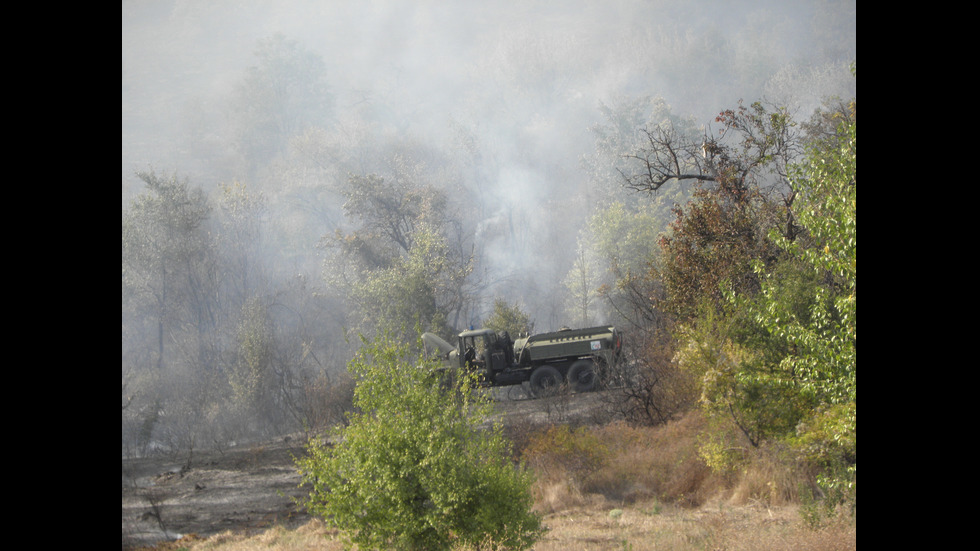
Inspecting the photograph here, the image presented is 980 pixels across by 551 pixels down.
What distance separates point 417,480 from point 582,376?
539 inches

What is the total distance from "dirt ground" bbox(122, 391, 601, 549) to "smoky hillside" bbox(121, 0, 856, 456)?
2535 mm

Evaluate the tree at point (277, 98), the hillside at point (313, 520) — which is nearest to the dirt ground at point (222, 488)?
the hillside at point (313, 520)

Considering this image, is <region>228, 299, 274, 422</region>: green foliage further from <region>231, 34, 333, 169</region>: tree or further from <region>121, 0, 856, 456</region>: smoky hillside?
<region>231, 34, 333, 169</region>: tree

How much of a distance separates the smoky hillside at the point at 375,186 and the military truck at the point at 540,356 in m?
2.20

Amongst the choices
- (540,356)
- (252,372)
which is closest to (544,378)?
(540,356)

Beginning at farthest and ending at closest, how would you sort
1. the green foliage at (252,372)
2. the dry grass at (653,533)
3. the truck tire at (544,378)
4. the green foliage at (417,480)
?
the green foliage at (252,372) < the truck tire at (544,378) < the dry grass at (653,533) < the green foliage at (417,480)

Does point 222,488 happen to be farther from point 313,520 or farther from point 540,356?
point 540,356

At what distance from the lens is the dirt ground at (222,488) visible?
12180 millimetres

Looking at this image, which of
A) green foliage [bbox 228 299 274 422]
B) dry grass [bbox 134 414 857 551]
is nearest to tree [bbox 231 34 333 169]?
green foliage [bbox 228 299 274 422]

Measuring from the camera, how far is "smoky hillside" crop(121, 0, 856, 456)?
3028 cm

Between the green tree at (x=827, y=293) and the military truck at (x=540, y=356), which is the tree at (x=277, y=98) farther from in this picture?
the green tree at (x=827, y=293)

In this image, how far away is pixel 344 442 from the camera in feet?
22.2

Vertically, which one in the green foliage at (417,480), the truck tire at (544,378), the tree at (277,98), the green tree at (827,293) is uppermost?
the tree at (277,98)

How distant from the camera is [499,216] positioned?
49.7 m
